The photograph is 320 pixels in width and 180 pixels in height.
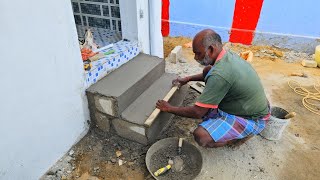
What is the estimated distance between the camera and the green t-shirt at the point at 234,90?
2.42 metres

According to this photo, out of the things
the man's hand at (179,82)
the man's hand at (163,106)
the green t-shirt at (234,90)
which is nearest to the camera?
the green t-shirt at (234,90)

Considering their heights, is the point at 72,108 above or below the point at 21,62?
below

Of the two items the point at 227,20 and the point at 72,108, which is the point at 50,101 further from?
the point at 227,20

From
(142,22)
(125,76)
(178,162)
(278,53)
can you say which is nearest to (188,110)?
(178,162)

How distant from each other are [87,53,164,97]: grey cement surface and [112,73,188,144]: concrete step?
26cm

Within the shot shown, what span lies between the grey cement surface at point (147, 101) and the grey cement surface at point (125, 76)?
248mm

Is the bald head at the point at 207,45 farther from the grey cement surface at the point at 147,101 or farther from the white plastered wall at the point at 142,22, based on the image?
the white plastered wall at the point at 142,22

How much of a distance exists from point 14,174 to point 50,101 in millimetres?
745

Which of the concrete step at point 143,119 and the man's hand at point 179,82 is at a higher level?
the man's hand at point 179,82

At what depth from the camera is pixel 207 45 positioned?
2.45 metres

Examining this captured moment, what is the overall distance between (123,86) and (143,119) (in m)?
0.49

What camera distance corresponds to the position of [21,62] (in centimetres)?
211

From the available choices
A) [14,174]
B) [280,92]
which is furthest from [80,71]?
[280,92]

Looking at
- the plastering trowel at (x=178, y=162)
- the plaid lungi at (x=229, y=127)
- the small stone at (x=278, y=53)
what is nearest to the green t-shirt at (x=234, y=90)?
the plaid lungi at (x=229, y=127)
